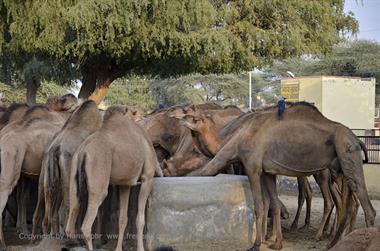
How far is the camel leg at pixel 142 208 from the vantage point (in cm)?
820

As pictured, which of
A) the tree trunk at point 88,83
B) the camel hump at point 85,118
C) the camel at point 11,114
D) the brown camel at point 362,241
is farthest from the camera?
the tree trunk at point 88,83

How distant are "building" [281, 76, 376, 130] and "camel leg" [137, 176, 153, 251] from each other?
105 feet

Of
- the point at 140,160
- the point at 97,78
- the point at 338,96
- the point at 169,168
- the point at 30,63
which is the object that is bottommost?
the point at 338,96

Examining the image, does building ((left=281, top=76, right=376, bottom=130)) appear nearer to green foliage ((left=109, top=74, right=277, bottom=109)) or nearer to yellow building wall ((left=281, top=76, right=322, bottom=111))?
yellow building wall ((left=281, top=76, right=322, bottom=111))

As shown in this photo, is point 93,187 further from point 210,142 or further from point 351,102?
point 351,102

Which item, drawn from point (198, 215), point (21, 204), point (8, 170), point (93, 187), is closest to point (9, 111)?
point (21, 204)

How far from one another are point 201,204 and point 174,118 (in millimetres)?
3380

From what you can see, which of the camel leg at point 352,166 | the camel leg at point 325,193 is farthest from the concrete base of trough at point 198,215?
the camel leg at point 325,193

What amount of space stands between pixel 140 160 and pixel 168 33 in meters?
9.34

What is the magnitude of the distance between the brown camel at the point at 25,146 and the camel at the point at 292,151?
90.0 inches

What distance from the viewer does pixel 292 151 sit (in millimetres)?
9016

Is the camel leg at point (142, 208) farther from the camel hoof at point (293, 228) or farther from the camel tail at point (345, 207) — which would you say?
the camel hoof at point (293, 228)

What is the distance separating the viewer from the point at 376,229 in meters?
4.83

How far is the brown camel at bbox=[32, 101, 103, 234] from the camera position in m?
8.04
